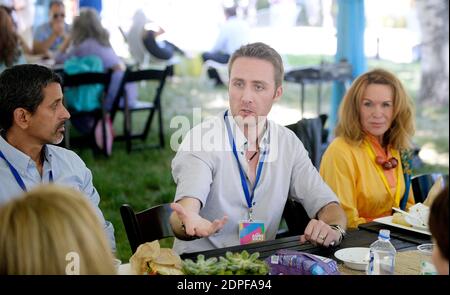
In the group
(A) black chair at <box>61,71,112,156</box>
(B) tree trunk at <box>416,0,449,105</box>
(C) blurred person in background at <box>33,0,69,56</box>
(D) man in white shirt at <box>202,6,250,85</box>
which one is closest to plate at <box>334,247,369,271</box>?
(A) black chair at <box>61,71,112,156</box>

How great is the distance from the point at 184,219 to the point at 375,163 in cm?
126

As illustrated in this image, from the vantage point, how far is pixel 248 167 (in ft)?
9.18

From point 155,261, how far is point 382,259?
71cm

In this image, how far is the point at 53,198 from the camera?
54.0 inches

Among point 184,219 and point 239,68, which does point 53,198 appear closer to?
point 184,219

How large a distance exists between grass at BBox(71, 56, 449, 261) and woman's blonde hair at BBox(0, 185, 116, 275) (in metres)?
2.82

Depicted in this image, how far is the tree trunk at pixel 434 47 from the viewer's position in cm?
909

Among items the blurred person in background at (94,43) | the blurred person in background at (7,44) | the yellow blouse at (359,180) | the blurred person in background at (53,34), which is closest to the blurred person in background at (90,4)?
the blurred person in background at (94,43)

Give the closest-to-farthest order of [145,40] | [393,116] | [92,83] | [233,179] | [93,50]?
[233,179]
[393,116]
[92,83]
[93,50]
[145,40]

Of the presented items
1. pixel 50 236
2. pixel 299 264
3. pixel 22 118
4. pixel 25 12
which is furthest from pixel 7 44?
pixel 50 236

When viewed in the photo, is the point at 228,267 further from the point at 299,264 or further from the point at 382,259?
the point at 382,259

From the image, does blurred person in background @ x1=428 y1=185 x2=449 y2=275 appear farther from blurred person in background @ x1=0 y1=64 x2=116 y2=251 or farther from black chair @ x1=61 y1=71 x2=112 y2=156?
black chair @ x1=61 y1=71 x2=112 y2=156

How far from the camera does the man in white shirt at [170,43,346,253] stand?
8.89ft

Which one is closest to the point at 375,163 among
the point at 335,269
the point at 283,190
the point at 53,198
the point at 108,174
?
the point at 283,190
